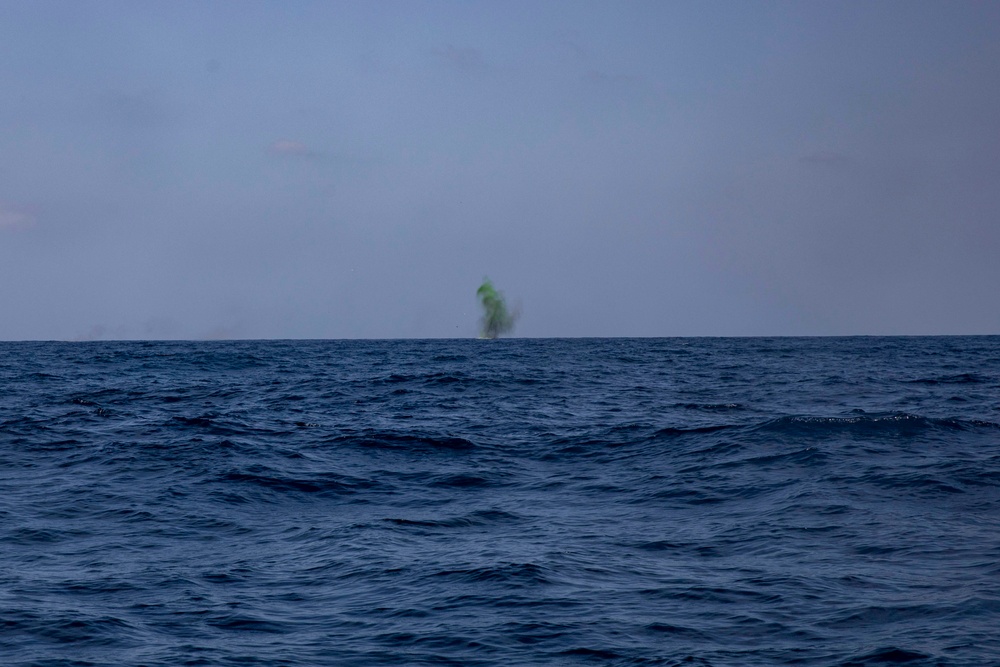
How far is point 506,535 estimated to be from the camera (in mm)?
14656

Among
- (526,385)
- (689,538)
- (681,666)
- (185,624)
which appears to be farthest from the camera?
(526,385)

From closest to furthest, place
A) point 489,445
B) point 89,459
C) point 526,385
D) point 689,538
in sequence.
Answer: point 689,538
point 89,459
point 489,445
point 526,385

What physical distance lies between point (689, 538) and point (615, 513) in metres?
2.12

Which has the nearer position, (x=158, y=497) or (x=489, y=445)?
(x=158, y=497)

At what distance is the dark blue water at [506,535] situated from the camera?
9898mm

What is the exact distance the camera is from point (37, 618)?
10.6 m

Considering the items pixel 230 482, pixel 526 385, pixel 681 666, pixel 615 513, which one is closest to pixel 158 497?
pixel 230 482

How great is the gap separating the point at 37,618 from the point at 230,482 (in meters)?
8.64

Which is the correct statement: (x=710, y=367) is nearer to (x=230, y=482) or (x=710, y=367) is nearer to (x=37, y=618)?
(x=230, y=482)

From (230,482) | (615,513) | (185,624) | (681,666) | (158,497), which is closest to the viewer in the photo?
(681,666)

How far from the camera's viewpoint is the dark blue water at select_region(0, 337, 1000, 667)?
990 centimetres

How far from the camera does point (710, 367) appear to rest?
56.6 m

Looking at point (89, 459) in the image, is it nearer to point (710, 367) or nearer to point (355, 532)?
point (355, 532)

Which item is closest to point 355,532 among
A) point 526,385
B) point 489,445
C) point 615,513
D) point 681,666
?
point 615,513
